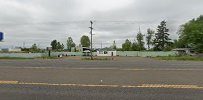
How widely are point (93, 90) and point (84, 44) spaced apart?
12865cm

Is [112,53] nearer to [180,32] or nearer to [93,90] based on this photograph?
[180,32]

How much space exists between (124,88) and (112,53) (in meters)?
95.9

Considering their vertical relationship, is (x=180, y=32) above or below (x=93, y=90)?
above

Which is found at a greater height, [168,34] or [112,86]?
[168,34]

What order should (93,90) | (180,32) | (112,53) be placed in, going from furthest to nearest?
(180,32)
(112,53)
(93,90)

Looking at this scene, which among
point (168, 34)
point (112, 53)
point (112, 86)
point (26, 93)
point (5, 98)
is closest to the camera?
point (5, 98)

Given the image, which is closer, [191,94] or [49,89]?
[191,94]

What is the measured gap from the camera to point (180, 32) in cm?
11912

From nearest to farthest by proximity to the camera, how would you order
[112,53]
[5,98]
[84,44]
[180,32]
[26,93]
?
[5,98] < [26,93] < [112,53] < [180,32] < [84,44]

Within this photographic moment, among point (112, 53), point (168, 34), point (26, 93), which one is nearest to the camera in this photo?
point (26, 93)

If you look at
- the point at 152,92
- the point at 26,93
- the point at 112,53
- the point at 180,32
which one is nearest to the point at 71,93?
the point at 26,93

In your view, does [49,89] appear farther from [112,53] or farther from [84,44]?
[84,44]

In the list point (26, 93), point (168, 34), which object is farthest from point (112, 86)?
point (168, 34)

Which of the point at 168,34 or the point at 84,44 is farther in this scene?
the point at 84,44
